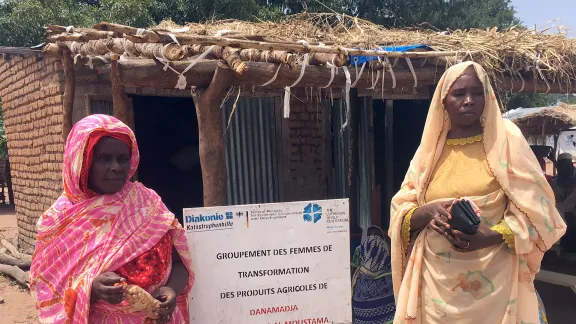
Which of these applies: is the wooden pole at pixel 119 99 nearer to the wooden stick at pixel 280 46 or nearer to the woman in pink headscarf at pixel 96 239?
the wooden stick at pixel 280 46

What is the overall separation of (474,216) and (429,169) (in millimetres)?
403

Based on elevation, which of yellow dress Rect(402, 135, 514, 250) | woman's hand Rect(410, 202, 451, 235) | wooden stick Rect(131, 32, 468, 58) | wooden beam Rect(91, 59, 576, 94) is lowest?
woman's hand Rect(410, 202, 451, 235)

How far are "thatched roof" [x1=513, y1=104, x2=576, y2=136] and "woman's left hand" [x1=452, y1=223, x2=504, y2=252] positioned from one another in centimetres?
856

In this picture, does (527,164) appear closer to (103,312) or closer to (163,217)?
(163,217)

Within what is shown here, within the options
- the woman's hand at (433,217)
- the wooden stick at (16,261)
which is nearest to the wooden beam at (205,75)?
the woman's hand at (433,217)

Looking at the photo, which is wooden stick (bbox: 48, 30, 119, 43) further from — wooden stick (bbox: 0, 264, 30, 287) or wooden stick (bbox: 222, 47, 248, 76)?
wooden stick (bbox: 0, 264, 30, 287)

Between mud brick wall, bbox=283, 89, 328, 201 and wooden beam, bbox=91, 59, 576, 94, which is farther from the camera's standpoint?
mud brick wall, bbox=283, 89, 328, 201

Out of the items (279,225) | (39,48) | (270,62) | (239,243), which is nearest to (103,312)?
(239,243)

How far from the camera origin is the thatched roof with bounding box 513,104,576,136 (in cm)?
962

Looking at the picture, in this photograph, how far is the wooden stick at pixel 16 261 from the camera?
246 inches

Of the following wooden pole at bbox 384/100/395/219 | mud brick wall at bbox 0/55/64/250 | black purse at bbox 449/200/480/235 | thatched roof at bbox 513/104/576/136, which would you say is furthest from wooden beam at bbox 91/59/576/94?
thatched roof at bbox 513/104/576/136

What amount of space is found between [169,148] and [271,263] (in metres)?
4.04

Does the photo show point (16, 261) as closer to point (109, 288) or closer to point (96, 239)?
point (96, 239)

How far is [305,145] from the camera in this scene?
5.86 meters
